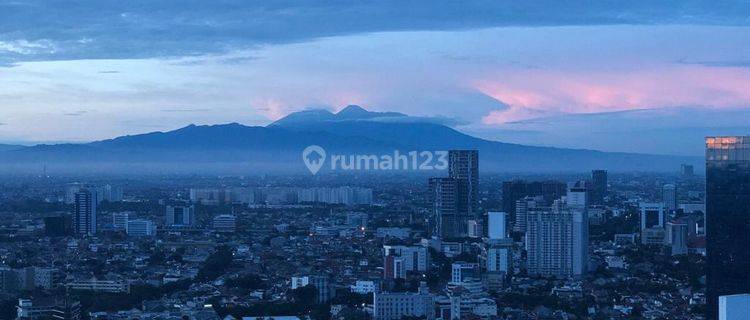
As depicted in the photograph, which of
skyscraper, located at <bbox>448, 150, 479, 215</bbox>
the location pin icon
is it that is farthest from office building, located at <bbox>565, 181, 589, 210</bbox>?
the location pin icon

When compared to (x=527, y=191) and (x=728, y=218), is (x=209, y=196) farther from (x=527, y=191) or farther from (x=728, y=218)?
(x=728, y=218)

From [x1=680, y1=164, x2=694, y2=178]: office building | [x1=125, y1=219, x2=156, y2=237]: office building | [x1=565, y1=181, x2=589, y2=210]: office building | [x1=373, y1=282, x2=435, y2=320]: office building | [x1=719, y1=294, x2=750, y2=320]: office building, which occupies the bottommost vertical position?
[x1=373, y1=282, x2=435, y2=320]: office building

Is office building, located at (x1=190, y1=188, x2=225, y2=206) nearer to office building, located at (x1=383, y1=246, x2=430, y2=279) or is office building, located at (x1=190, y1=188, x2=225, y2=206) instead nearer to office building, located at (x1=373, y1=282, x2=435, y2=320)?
office building, located at (x1=383, y1=246, x2=430, y2=279)

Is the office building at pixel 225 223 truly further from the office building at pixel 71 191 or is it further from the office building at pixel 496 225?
the office building at pixel 496 225

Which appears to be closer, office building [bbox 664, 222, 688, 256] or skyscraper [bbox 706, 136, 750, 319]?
skyscraper [bbox 706, 136, 750, 319]

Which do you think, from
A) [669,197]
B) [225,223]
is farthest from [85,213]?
[669,197]
